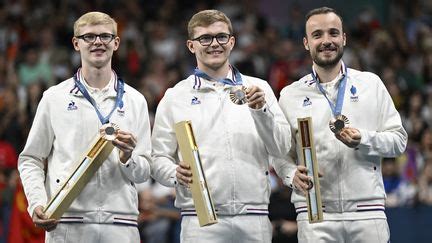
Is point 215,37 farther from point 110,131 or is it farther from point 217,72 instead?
point 110,131

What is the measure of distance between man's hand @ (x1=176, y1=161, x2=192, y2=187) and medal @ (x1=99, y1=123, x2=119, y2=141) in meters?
0.47

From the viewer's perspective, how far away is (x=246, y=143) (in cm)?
723

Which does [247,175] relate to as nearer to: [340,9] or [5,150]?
[5,150]

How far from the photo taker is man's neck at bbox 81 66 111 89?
7.29 metres

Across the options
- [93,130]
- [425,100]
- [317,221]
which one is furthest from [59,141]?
[425,100]

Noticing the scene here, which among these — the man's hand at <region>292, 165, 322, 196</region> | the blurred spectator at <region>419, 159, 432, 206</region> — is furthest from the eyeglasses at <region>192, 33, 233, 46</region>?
the blurred spectator at <region>419, 159, 432, 206</region>

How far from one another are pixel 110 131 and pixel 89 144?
0.35 meters

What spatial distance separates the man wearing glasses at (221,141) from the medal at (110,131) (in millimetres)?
479

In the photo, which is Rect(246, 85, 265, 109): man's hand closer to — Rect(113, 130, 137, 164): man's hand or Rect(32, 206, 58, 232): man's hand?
Rect(113, 130, 137, 164): man's hand

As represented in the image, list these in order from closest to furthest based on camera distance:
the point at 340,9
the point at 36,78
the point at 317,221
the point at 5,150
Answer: the point at 317,221 → the point at 5,150 → the point at 36,78 → the point at 340,9

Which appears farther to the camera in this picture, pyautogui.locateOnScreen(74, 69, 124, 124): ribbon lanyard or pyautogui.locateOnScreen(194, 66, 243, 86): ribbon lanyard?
pyautogui.locateOnScreen(194, 66, 243, 86): ribbon lanyard

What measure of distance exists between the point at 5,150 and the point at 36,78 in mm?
1484

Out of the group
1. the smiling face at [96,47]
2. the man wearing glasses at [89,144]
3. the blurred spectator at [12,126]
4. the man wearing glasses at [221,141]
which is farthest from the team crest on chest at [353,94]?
the blurred spectator at [12,126]

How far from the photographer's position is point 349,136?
6945 mm
